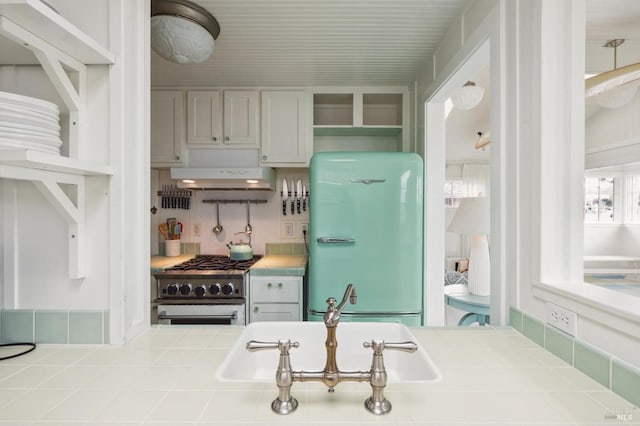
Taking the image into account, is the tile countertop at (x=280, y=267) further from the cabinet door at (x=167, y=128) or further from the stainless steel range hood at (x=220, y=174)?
the cabinet door at (x=167, y=128)

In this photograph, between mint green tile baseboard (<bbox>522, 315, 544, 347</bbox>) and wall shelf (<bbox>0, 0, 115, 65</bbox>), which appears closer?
wall shelf (<bbox>0, 0, 115, 65</bbox>)

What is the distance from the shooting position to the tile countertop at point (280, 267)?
7.46 ft

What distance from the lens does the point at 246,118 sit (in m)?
2.59

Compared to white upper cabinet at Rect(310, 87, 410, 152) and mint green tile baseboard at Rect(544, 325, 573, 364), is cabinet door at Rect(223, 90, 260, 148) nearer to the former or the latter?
white upper cabinet at Rect(310, 87, 410, 152)

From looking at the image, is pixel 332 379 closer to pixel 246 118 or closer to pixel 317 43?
pixel 317 43

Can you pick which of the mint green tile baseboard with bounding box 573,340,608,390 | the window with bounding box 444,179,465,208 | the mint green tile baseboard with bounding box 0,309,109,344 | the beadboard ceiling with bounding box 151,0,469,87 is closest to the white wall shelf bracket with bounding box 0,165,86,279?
the mint green tile baseboard with bounding box 0,309,109,344

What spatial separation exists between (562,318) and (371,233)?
125cm

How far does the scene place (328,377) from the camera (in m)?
0.65

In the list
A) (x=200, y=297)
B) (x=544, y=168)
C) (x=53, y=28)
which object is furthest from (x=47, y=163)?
(x=200, y=297)

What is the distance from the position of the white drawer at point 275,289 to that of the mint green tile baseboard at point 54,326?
4.39 ft

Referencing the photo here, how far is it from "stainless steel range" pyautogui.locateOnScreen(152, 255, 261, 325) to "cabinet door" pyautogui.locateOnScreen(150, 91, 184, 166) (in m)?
0.93

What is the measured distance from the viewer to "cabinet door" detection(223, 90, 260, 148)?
8.46 feet

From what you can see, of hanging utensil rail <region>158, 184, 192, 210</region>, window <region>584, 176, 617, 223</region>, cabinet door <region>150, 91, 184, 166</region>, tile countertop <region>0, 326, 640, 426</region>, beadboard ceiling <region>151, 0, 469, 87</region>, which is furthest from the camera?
window <region>584, 176, 617, 223</region>

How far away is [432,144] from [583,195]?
1.34 meters
